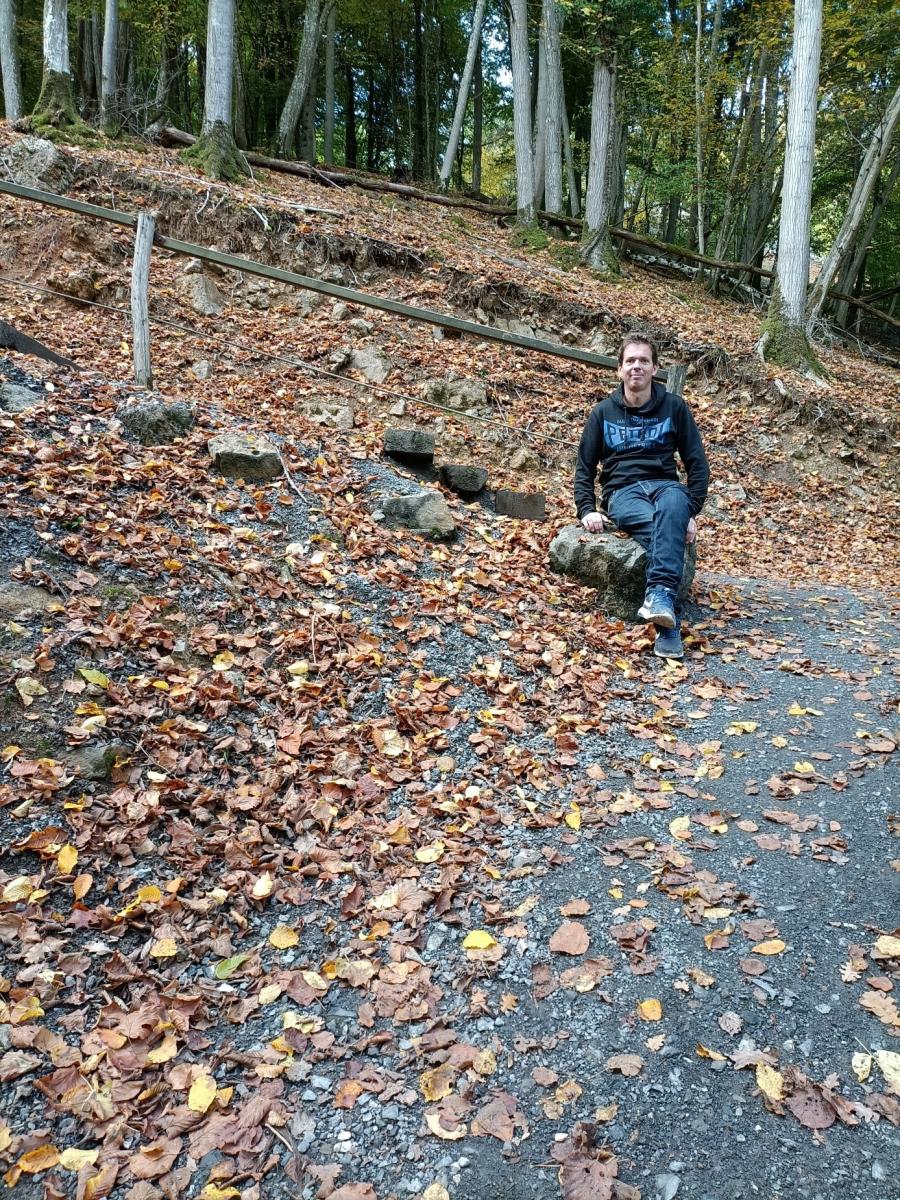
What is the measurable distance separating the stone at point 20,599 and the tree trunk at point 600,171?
12.3m

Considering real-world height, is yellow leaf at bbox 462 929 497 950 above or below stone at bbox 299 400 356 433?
below

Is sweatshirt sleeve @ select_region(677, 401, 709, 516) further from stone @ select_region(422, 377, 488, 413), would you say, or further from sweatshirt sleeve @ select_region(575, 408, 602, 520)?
stone @ select_region(422, 377, 488, 413)

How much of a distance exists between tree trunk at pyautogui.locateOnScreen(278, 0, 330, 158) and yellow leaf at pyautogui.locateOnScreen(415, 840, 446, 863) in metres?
16.0

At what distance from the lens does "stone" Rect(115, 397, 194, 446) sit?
4.70m

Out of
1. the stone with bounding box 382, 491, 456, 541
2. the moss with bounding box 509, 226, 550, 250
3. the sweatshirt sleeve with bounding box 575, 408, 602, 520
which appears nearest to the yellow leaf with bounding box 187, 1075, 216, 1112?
the stone with bounding box 382, 491, 456, 541

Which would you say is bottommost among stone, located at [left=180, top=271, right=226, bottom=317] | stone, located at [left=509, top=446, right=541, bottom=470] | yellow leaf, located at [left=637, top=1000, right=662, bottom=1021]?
yellow leaf, located at [left=637, top=1000, right=662, bottom=1021]

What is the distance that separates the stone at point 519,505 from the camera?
19.4 feet

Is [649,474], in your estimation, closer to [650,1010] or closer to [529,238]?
[650,1010]

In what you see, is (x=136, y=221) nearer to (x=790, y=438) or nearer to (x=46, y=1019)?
(x=46, y=1019)

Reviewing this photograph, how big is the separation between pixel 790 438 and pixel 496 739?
7.45m

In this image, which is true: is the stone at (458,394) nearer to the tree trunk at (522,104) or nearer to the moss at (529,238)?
the moss at (529,238)

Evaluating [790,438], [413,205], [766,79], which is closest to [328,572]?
[790,438]

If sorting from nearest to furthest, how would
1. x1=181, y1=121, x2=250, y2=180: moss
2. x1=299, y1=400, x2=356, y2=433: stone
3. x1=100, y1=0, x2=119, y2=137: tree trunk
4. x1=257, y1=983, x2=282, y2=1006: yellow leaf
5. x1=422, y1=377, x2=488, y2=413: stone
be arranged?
x1=257, y1=983, x2=282, y2=1006: yellow leaf → x1=299, y1=400, x2=356, y2=433: stone → x1=422, y1=377, x2=488, y2=413: stone → x1=181, y1=121, x2=250, y2=180: moss → x1=100, y1=0, x2=119, y2=137: tree trunk

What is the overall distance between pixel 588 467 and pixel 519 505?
123cm
